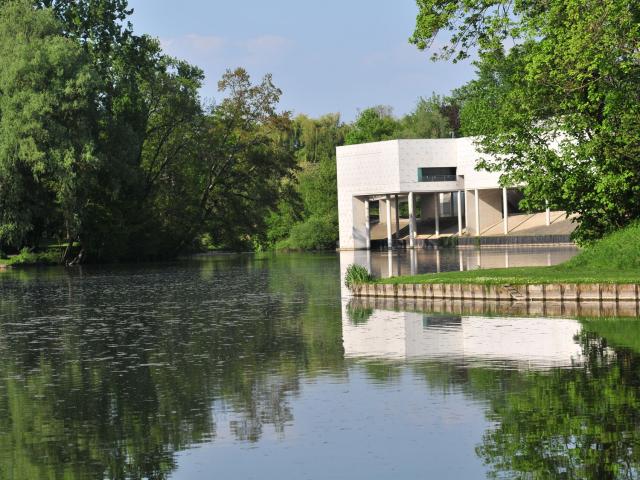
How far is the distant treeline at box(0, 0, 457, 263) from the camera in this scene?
71.1 meters

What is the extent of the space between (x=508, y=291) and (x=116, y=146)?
50658 mm

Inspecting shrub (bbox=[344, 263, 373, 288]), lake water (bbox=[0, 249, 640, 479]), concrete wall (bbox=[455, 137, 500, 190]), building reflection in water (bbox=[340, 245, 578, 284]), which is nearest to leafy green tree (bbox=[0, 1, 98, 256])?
building reflection in water (bbox=[340, 245, 578, 284])

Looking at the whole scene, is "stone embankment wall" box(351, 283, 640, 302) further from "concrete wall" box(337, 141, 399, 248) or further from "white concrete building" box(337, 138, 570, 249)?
"concrete wall" box(337, 141, 399, 248)

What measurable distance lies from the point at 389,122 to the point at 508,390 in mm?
132878

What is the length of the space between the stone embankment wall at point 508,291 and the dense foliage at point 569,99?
4.84m

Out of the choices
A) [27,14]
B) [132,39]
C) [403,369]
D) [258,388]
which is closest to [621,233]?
[403,369]

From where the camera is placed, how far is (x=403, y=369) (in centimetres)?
1833

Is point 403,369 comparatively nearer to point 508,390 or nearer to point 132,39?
point 508,390

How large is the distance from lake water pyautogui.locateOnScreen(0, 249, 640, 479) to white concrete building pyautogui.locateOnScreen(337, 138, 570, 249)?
233 feet

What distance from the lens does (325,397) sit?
15.7m

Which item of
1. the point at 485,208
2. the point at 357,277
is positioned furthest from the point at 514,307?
the point at 485,208

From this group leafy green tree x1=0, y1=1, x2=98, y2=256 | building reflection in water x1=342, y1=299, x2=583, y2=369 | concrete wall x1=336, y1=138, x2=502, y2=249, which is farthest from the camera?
concrete wall x1=336, y1=138, x2=502, y2=249

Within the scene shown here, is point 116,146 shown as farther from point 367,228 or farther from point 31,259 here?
point 367,228

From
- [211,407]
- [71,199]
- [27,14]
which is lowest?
[211,407]
